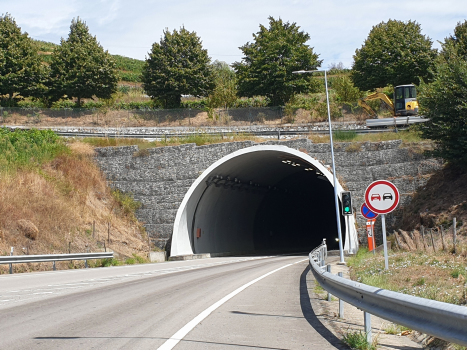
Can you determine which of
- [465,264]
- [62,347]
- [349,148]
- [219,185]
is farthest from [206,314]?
[219,185]

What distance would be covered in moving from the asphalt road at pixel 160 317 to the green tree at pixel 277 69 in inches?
1495

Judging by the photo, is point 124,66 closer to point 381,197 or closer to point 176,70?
point 176,70

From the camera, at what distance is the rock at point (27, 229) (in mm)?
25922

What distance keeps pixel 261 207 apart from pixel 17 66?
83.7ft

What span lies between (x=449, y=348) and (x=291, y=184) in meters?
42.8

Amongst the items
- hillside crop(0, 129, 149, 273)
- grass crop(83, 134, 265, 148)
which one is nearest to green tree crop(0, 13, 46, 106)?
hillside crop(0, 129, 149, 273)

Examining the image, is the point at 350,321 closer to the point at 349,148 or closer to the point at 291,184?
the point at 349,148

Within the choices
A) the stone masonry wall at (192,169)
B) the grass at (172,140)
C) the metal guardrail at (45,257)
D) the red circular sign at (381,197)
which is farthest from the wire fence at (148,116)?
the red circular sign at (381,197)

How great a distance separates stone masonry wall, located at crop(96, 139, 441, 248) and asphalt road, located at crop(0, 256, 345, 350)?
17.8m

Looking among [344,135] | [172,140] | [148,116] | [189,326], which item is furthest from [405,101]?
[189,326]

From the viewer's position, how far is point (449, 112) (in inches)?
1078

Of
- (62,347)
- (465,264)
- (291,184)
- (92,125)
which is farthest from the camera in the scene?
(291,184)

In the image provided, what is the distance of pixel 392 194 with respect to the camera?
1142cm

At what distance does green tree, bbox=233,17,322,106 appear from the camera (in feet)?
165
